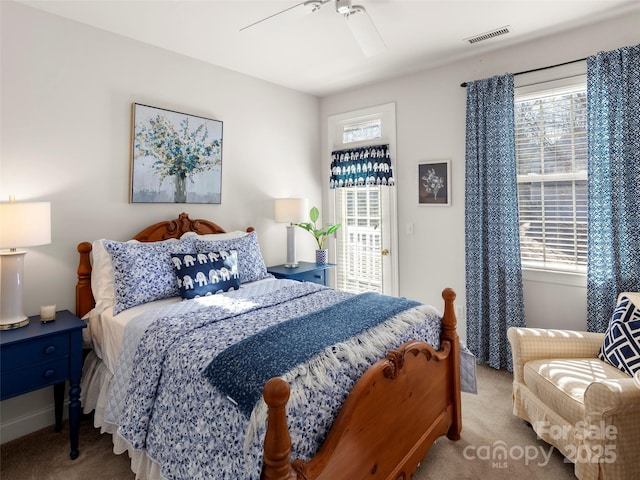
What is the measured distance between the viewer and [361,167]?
389 centimetres

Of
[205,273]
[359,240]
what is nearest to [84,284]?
[205,273]

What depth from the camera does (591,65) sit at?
2.55 meters

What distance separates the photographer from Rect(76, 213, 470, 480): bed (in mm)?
1266

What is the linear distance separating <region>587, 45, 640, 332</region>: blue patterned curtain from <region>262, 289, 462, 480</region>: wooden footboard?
1.25m

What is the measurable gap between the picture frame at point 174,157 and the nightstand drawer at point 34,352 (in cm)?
119

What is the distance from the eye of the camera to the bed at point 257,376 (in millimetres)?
1266

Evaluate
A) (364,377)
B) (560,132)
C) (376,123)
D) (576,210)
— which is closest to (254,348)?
(364,377)

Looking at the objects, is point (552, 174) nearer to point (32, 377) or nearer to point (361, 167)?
point (361, 167)

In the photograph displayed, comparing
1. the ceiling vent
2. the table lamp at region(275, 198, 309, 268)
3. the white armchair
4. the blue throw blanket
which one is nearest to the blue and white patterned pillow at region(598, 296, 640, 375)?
the white armchair

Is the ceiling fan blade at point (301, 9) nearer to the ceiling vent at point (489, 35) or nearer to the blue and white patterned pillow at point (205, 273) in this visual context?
the ceiling vent at point (489, 35)

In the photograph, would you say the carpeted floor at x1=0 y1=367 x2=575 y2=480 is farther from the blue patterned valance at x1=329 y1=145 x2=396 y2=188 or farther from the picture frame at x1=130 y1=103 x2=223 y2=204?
the blue patterned valance at x1=329 y1=145 x2=396 y2=188

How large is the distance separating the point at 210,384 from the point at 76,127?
219cm

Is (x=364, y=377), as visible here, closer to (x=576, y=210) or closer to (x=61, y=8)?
(x=576, y=210)

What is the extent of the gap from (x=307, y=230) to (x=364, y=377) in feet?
9.24
